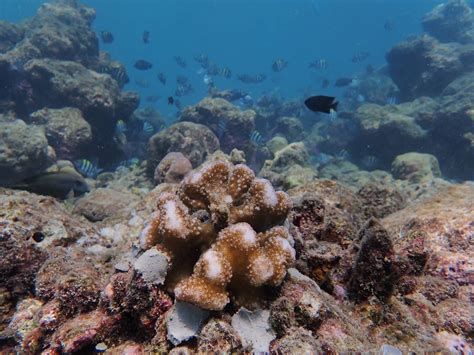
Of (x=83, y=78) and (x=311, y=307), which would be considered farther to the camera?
(x=83, y=78)

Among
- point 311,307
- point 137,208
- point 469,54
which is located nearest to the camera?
point 311,307

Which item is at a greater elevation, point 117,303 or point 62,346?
point 117,303

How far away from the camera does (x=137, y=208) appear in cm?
467

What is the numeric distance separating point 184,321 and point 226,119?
11529mm

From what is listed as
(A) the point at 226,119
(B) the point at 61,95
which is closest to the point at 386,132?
(A) the point at 226,119

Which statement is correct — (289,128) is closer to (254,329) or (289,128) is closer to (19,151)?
(19,151)

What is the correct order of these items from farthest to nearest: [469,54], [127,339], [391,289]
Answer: [469,54] < [391,289] < [127,339]

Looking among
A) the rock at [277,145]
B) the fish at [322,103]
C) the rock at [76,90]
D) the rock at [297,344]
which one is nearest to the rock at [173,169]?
the fish at [322,103]

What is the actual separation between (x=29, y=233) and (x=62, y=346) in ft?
4.38

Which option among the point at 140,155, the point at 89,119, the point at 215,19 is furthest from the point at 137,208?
the point at 215,19

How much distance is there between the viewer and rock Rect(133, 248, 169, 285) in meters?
1.98

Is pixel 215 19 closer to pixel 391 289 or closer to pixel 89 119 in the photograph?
pixel 89 119

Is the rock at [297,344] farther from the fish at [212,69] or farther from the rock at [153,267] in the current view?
the fish at [212,69]

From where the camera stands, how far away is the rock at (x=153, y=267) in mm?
1983
